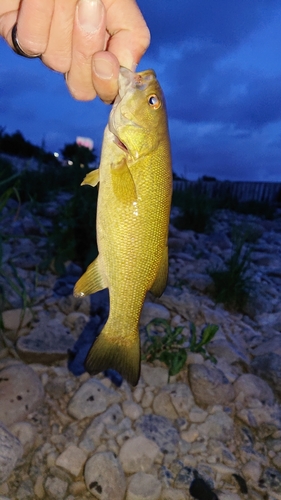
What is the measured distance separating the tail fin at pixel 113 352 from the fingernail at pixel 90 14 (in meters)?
1.31

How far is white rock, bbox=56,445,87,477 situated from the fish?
3.80 ft

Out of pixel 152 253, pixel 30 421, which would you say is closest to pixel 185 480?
pixel 30 421

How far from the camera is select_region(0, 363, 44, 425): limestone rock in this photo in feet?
10.3

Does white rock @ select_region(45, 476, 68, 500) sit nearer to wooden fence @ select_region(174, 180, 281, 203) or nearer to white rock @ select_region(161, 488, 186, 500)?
white rock @ select_region(161, 488, 186, 500)

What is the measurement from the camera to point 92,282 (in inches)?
80.8

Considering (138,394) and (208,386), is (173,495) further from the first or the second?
(208,386)

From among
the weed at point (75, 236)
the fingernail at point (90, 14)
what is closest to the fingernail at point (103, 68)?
the fingernail at point (90, 14)

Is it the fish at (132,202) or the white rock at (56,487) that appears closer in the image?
the fish at (132,202)

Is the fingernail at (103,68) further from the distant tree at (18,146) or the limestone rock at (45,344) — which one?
the distant tree at (18,146)

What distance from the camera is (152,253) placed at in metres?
1.98

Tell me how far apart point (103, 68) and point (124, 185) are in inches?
19.5

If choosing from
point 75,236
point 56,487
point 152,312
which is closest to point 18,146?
point 75,236

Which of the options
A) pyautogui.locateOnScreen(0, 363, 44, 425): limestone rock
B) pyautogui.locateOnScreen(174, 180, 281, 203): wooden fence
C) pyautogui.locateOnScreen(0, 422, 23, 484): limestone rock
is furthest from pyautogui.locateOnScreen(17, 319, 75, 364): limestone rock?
pyautogui.locateOnScreen(174, 180, 281, 203): wooden fence

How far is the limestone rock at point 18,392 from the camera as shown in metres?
3.15
